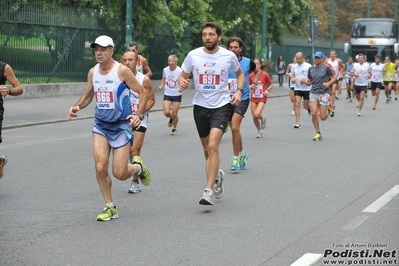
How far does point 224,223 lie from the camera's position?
26.0 feet

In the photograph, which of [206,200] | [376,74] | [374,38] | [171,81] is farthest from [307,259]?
[374,38]

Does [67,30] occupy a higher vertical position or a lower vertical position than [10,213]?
higher

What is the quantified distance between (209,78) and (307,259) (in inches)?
135

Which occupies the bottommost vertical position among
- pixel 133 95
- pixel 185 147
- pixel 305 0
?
pixel 185 147

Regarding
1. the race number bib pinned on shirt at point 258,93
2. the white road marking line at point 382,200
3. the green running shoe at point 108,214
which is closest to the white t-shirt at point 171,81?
the race number bib pinned on shirt at point 258,93

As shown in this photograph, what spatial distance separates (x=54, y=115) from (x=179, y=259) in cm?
1544

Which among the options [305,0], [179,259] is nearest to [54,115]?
[179,259]

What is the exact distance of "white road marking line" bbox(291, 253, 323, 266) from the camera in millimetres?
6266

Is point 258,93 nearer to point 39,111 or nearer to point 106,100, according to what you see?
point 39,111

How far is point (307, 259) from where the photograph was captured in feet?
21.0

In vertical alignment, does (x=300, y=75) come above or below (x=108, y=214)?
above

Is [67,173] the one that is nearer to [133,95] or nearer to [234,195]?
[133,95]

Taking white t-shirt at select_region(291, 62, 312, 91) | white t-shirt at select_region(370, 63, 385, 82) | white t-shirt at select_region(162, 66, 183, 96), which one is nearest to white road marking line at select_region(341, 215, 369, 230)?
white t-shirt at select_region(162, 66, 183, 96)

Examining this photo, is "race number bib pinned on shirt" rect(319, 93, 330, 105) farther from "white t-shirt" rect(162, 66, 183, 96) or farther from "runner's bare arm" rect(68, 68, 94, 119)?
"runner's bare arm" rect(68, 68, 94, 119)
